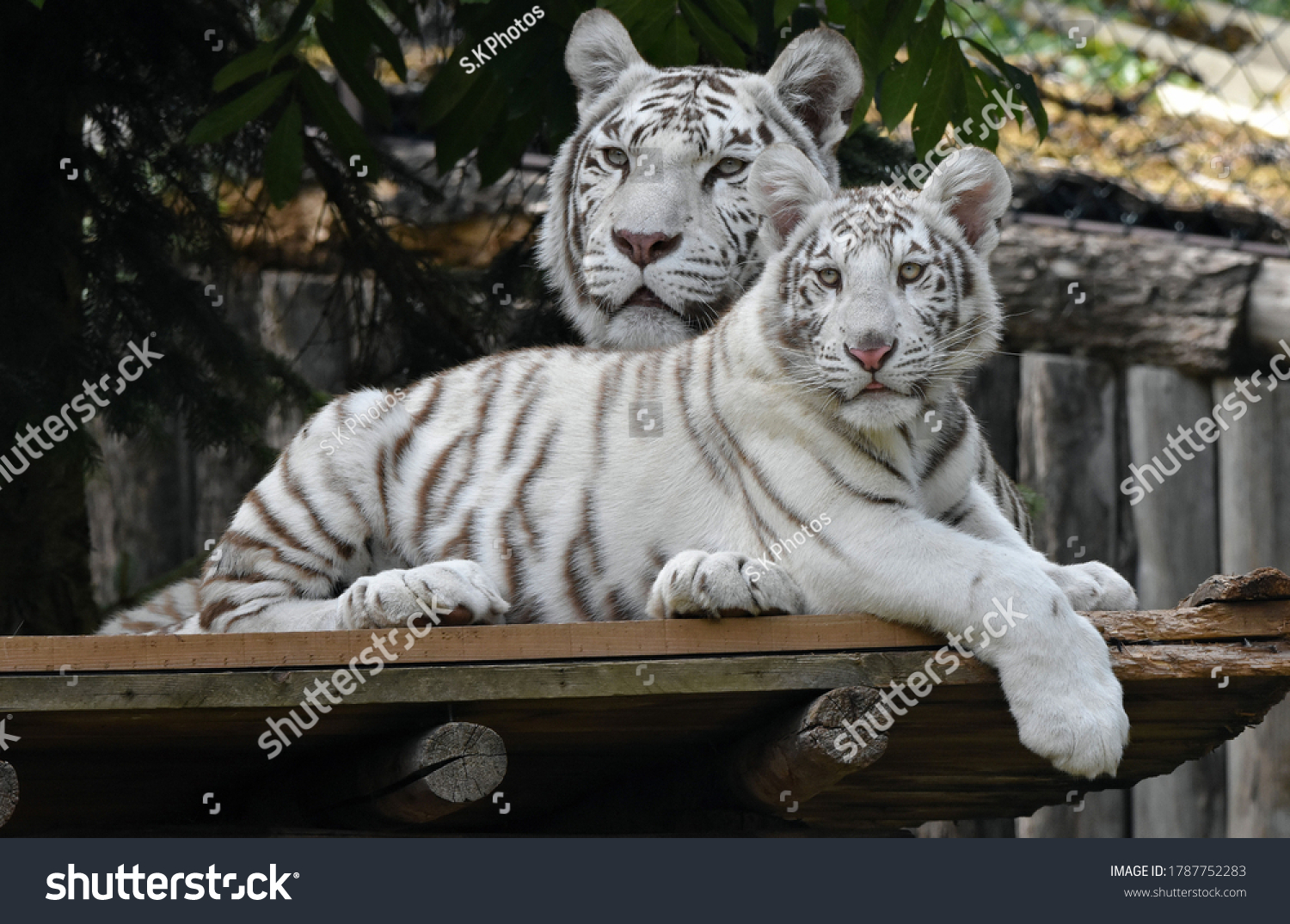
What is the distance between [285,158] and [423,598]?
153 centimetres

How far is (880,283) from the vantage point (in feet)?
8.40

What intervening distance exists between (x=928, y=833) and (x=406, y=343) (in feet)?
8.07

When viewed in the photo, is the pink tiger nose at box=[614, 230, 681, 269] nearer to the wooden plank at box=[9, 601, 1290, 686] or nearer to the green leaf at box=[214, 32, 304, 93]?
the green leaf at box=[214, 32, 304, 93]

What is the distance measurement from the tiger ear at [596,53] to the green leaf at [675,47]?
0.04 meters

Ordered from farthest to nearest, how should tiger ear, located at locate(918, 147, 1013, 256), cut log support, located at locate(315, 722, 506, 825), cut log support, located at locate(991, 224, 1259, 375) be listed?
cut log support, located at locate(991, 224, 1259, 375)
tiger ear, located at locate(918, 147, 1013, 256)
cut log support, located at locate(315, 722, 506, 825)

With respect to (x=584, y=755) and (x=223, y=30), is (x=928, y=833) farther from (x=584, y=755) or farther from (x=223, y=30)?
(x=223, y=30)

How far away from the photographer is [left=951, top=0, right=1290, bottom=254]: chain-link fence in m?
5.93

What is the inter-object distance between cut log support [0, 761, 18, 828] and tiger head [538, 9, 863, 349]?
1.56 m

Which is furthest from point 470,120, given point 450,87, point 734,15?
point 734,15

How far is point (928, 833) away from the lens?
511 centimetres

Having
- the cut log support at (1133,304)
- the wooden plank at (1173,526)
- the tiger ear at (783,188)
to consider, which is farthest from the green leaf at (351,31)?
the wooden plank at (1173,526)

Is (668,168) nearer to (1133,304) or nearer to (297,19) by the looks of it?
(297,19)

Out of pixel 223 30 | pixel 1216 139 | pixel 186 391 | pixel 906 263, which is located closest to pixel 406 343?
pixel 186 391

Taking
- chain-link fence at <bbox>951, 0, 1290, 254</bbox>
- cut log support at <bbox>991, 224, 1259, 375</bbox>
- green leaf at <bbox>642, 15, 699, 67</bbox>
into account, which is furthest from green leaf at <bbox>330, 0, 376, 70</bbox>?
chain-link fence at <bbox>951, 0, 1290, 254</bbox>
